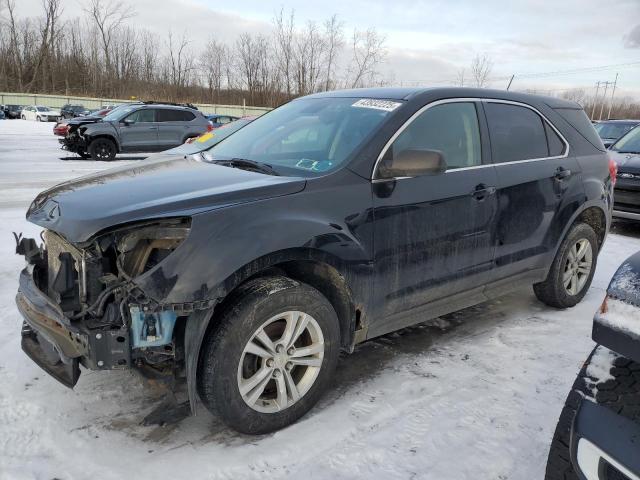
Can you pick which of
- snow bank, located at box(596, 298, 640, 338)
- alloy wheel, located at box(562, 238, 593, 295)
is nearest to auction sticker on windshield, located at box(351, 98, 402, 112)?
snow bank, located at box(596, 298, 640, 338)

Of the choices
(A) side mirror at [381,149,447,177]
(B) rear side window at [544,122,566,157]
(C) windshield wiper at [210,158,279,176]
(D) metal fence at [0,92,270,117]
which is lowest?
(C) windshield wiper at [210,158,279,176]

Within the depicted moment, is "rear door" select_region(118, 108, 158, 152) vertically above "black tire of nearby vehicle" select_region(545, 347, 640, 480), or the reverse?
"rear door" select_region(118, 108, 158, 152)

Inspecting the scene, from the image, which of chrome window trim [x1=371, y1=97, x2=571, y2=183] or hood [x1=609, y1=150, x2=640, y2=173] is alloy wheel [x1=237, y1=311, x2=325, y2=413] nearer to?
chrome window trim [x1=371, y1=97, x2=571, y2=183]

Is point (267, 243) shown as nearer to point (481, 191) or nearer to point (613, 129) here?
point (481, 191)

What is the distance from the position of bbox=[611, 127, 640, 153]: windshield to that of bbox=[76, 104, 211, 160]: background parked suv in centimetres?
1234

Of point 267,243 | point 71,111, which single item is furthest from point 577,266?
point 71,111

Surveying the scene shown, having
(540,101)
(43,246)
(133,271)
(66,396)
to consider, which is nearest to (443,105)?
(540,101)

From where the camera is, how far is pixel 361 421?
9.22 feet

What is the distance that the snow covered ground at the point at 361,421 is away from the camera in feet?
7.99

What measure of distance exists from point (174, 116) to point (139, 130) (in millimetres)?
1294

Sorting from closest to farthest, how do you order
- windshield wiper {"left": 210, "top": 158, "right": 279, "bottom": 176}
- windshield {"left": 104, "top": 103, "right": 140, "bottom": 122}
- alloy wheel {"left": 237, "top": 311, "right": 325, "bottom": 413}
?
alloy wheel {"left": 237, "top": 311, "right": 325, "bottom": 413} < windshield wiper {"left": 210, "top": 158, "right": 279, "bottom": 176} < windshield {"left": 104, "top": 103, "right": 140, "bottom": 122}

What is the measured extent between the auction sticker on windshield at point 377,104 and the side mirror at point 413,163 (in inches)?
16.0

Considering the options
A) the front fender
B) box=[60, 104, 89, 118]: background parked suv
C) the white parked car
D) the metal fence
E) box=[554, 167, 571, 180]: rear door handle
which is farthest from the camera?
the metal fence

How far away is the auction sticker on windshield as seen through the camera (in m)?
3.24
